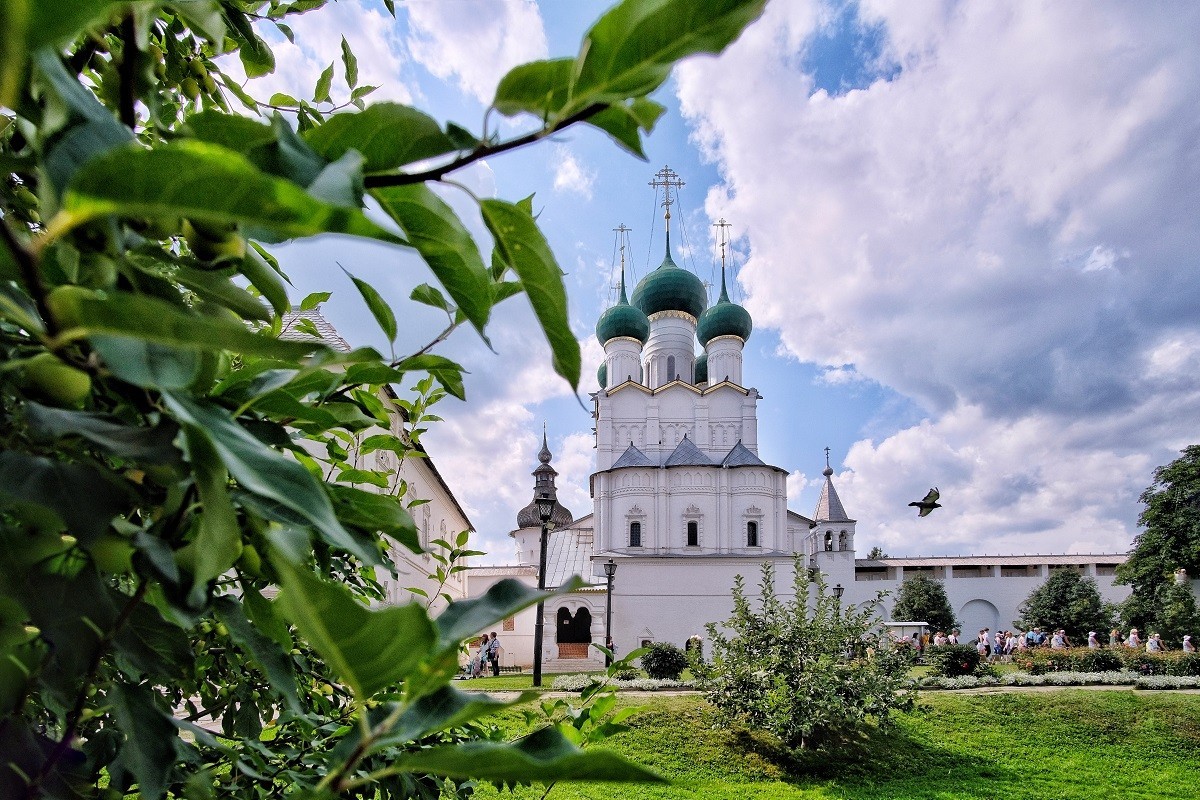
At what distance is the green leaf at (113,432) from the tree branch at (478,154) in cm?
24

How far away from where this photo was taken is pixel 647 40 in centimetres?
45

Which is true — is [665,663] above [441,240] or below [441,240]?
below

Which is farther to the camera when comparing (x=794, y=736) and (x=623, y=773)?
(x=794, y=736)

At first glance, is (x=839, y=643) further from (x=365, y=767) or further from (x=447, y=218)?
(x=447, y=218)

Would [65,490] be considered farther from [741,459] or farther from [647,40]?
[741,459]

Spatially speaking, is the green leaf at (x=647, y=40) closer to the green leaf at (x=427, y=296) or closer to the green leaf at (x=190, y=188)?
the green leaf at (x=190, y=188)

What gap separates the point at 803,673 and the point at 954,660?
A: 6477mm

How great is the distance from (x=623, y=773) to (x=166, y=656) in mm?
547

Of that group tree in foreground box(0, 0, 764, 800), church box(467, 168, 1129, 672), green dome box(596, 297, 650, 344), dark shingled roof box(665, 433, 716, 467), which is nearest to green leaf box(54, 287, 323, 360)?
tree in foreground box(0, 0, 764, 800)

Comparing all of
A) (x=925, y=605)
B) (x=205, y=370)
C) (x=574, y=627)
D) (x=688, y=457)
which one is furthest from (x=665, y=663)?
(x=925, y=605)

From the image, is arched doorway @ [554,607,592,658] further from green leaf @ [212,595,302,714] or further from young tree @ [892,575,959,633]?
green leaf @ [212,595,302,714]

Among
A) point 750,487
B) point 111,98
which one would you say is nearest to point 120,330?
point 111,98

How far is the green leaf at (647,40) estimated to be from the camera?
1.41ft

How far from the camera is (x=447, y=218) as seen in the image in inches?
22.1
